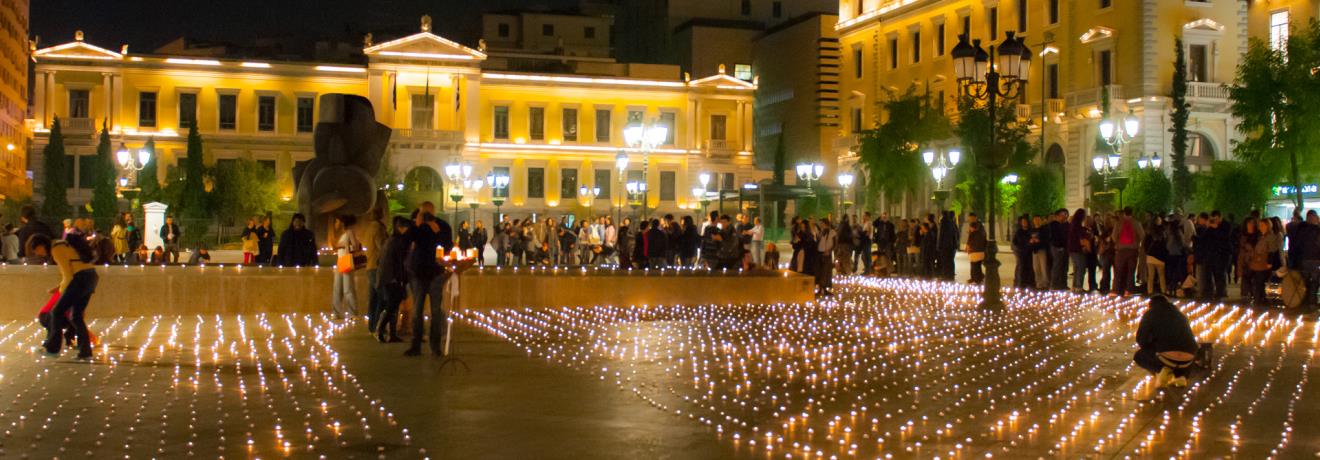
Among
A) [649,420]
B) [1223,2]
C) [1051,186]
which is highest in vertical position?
[1223,2]

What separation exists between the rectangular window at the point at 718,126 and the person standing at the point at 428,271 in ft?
205

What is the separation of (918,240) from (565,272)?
11.7m

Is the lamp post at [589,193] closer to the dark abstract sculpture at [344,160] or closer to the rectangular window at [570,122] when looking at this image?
the rectangular window at [570,122]

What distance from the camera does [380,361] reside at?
448 inches

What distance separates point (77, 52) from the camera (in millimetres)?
66188

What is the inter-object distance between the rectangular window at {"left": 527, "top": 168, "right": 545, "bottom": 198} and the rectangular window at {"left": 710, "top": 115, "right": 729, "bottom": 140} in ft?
31.1

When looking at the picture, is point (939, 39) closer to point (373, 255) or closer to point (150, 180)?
point (150, 180)

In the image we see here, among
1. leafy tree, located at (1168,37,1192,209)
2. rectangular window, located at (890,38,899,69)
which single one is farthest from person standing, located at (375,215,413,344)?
rectangular window, located at (890,38,899,69)

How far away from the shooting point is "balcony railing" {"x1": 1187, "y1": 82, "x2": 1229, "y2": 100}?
46906 millimetres

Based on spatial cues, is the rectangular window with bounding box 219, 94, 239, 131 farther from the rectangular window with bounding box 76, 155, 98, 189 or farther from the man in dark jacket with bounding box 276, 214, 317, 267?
the man in dark jacket with bounding box 276, 214, 317, 267

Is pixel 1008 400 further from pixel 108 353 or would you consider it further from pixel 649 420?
pixel 108 353

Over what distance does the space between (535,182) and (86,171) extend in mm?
22349

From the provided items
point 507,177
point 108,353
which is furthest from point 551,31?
point 108,353

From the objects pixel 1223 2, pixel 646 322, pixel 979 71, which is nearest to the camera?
pixel 646 322
